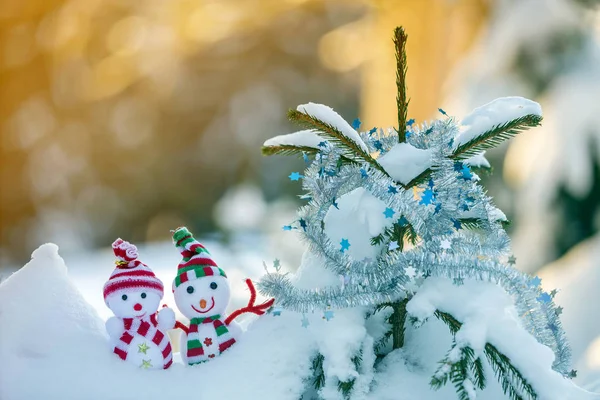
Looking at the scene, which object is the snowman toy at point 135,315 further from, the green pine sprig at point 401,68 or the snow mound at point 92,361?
the green pine sprig at point 401,68

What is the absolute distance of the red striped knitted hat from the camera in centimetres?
69

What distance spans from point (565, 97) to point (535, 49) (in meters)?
→ 0.15

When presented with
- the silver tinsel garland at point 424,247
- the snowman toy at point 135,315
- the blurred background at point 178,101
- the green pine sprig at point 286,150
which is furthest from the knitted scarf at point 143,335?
the blurred background at point 178,101

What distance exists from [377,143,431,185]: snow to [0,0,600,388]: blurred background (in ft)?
4.82

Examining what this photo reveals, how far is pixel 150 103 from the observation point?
4.14 metres

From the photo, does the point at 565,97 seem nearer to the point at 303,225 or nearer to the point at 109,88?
the point at 303,225

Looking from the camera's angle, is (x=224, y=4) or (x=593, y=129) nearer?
(x=593, y=129)

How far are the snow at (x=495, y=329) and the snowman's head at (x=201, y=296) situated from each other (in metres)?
0.24

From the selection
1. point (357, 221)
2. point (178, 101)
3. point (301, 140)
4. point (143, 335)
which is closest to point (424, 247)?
point (357, 221)

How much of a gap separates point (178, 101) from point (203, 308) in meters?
3.70

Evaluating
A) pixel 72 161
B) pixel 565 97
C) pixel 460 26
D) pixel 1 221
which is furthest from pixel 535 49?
pixel 1 221

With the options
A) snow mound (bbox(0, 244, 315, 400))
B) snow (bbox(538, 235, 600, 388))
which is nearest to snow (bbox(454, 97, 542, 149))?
snow mound (bbox(0, 244, 315, 400))

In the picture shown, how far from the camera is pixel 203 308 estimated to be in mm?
702

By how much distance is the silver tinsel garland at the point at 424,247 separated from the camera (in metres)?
0.62
